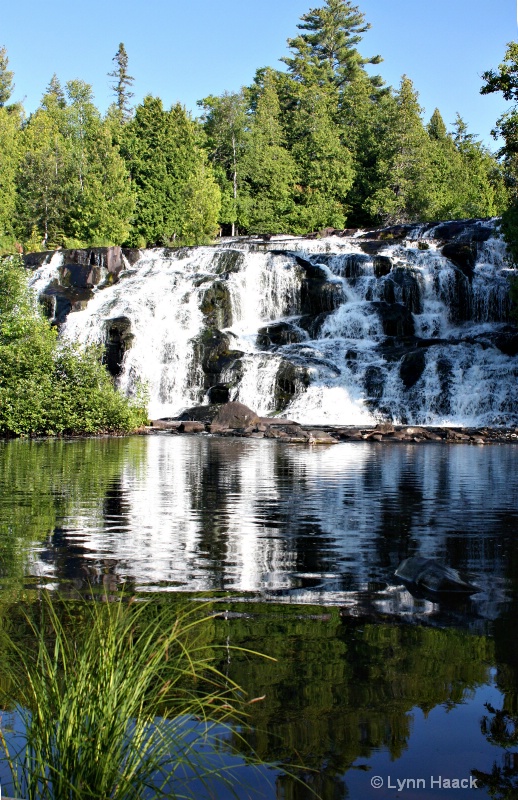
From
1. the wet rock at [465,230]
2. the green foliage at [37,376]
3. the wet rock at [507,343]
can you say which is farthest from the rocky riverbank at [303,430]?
the wet rock at [465,230]

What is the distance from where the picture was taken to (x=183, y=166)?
217ft

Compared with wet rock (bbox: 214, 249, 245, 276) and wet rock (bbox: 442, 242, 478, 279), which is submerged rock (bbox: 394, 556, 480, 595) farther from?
wet rock (bbox: 214, 249, 245, 276)

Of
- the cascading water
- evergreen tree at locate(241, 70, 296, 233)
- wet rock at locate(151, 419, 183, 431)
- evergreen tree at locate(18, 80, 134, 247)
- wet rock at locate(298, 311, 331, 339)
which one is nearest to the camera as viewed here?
wet rock at locate(151, 419, 183, 431)

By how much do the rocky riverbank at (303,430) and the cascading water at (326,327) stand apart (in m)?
3.05

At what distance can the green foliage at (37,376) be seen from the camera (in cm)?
2542

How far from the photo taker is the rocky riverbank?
28.3m

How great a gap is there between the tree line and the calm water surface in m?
49.2

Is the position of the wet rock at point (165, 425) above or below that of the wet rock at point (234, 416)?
below

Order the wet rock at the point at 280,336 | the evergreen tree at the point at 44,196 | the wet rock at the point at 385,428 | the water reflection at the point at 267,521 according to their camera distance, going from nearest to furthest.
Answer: the water reflection at the point at 267,521
the wet rock at the point at 385,428
the wet rock at the point at 280,336
the evergreen tree at the point at 44,196

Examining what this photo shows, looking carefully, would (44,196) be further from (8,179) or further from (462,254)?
(462,254)

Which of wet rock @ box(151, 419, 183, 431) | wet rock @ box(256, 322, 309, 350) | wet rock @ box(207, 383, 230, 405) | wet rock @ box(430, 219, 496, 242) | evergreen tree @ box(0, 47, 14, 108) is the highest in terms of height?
evergreen tree @ box(0, 47, 14, 108)

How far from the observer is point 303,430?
97.9 ft

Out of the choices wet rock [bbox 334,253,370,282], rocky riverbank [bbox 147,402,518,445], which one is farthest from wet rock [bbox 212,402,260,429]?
wet rock [bbox 334,253,370,282]

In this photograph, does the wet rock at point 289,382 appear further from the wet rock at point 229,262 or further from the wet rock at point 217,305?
the wet rock at point 229,262
